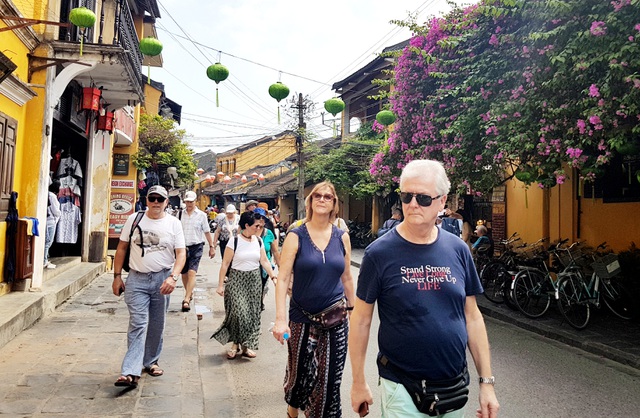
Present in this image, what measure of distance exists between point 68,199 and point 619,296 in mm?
10638

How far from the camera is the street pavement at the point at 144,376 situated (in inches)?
164

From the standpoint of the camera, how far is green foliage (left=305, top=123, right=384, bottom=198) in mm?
22528

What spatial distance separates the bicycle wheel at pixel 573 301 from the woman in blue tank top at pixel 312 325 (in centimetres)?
528

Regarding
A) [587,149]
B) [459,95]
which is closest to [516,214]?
[459,95]

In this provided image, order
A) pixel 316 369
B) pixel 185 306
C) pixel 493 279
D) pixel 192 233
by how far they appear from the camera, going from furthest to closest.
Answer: pixel 493 279 → pixel 192 233 → pixel 185 306 → pixel 316 369

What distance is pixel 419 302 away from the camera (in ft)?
7.56

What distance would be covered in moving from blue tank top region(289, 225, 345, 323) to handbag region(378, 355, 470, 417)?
1.34 m

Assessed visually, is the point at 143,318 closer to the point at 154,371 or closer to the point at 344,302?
the point at 154,371

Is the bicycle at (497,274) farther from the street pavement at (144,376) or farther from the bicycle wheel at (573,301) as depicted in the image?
the bicycle wheel at (573,301)

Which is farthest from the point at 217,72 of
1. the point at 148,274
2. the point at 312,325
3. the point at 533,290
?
the point at 533,290

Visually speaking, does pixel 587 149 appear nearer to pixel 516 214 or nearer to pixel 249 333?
pixel 249 333

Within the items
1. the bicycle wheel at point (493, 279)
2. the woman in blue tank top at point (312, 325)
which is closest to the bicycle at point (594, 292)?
the bicycle wheel at point (493, 279)

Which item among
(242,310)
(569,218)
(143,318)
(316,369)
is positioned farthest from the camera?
(569,218)

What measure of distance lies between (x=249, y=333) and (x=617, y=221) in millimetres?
7482
